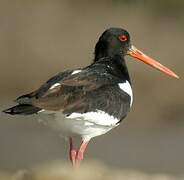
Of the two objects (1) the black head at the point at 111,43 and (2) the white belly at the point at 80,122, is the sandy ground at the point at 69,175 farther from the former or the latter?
(1) the black head at the point at 111,43

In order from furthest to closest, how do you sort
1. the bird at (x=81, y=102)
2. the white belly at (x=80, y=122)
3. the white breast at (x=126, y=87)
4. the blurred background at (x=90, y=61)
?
the blurred background at (x=90, y=61) → the white breast at (x=126, y=87) → the white belly at (x=80, y=122) → the bird at (x=81, y=102)

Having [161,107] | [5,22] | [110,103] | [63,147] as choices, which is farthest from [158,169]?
[5,22]

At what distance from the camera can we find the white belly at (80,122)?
12.7 meters

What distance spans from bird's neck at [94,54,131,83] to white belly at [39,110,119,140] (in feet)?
3.01

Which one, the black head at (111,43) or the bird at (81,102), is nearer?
the bird at (81,102)

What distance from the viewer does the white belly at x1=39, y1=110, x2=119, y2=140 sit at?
12656 millimetres

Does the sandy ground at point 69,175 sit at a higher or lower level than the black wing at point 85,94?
lower

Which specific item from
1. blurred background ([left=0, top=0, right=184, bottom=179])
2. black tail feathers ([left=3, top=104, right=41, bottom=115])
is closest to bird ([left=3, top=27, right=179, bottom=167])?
black tail feathers ([left=3, top=104, right=41, bottom=115])

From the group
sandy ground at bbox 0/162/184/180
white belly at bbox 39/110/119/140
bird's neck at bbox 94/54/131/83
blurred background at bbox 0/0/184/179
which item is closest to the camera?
sandy ground at bbox 0/162/184/180

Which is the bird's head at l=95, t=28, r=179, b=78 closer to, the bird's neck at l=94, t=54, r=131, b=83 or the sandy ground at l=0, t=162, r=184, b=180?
the bird's neck at l=94, t=54, r=131, b=83

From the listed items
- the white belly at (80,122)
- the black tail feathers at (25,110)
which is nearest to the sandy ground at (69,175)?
the white belly at (80,122)

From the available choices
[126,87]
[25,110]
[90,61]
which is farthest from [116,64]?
[90,61]

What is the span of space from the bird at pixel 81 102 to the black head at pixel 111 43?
53 centimetres

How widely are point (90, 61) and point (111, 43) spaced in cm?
920
